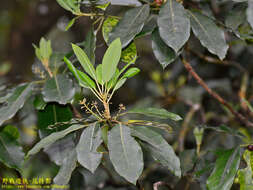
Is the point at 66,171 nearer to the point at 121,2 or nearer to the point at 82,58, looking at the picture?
the point at 82,58

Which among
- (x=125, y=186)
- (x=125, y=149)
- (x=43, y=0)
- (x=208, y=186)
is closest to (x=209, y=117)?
(x=125, y=186)

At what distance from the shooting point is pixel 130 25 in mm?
913

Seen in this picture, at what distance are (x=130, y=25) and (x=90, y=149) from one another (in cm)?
37

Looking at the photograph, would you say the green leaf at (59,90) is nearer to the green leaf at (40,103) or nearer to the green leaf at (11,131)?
the green leaf at (40,103)

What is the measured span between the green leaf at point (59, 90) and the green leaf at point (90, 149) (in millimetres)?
187

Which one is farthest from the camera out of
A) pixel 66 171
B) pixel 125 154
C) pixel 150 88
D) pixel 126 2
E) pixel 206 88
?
pixel 150 88

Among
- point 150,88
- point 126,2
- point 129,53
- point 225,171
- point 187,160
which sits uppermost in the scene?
point 126,2

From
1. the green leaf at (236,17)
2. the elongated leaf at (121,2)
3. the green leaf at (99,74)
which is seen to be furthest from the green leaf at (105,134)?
the green leaf at (236,17)

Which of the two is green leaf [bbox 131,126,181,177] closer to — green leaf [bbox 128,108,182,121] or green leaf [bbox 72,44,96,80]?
green leaf [bbox 128,108,182,121]

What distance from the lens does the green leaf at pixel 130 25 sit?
882mm

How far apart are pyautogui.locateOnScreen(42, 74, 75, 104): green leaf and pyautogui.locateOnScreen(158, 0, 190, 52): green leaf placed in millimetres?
323

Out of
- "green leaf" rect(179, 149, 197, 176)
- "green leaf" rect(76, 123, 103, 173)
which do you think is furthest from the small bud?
"green leaf" rect(76, 123, 103, 173)

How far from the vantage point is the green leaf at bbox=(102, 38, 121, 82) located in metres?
0.78

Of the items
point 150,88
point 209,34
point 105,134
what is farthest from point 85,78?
point 150,88
